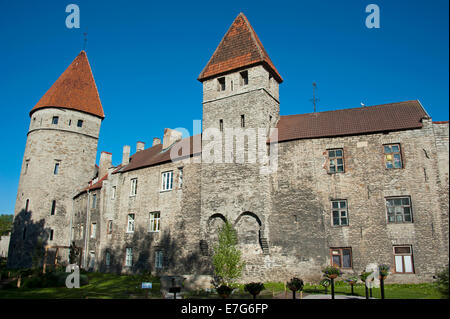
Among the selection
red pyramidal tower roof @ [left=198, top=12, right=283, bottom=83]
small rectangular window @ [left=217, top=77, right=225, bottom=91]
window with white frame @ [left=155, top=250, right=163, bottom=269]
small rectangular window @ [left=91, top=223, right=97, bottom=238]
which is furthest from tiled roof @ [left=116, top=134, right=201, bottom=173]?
window with white frame @ [left=155, top=250, right=163, bottom=269]

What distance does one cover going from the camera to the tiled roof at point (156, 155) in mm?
26603

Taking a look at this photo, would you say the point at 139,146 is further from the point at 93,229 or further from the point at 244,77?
the point at 244,77

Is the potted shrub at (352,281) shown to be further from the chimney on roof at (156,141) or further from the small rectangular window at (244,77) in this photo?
the chimney on roof at (156,141)

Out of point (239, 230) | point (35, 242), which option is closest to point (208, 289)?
point (239, 230)

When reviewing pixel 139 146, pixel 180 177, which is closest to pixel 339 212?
pixel 180 177

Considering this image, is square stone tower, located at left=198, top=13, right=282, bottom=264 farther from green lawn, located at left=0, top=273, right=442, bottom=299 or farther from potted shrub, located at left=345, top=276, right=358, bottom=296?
potted shrub, located at left=345, top=276, right=358, bottom=296

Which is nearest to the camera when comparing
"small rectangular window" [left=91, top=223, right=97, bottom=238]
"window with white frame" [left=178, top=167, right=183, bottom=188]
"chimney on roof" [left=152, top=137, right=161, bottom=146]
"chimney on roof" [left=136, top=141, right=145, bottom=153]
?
"window with white frame" [left=178, top=167, right=183, bottom=188]

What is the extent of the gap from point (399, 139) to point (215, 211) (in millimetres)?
11470

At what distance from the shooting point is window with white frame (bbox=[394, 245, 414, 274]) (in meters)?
17.7

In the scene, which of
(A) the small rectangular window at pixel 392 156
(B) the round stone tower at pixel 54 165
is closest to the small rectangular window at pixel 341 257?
(A) the small rectangular window at pixel 392 156

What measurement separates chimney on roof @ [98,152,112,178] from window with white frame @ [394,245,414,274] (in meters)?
27.9

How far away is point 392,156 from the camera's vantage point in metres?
19.4

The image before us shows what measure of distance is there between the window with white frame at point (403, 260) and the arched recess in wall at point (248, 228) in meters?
7.27

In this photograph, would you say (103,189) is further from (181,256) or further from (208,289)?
(208,289)
